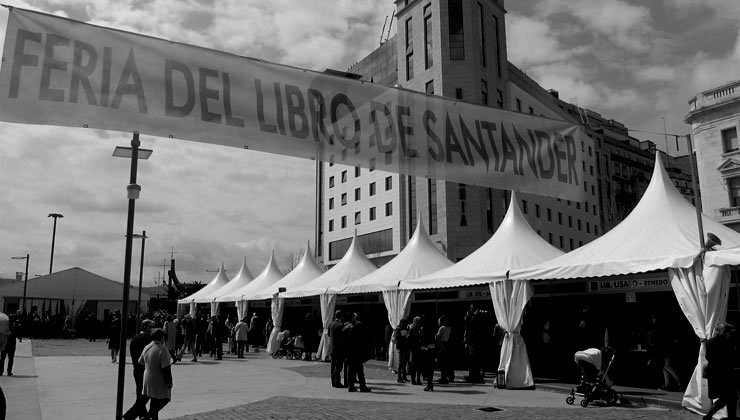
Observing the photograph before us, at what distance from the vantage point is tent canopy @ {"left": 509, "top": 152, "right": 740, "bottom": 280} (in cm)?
1128

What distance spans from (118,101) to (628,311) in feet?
51.8

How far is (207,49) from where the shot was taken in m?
4.97

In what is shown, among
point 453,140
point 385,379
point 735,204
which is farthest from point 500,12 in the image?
point 453,140

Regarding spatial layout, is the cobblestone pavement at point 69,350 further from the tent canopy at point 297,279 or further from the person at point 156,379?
the person at point 156,379

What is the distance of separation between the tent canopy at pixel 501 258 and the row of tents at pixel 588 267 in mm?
28

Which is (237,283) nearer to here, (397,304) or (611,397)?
(397,304)

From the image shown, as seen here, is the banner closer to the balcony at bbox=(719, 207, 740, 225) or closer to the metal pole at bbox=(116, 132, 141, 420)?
the metal pole at bbox=(116, 132, 141, 420)

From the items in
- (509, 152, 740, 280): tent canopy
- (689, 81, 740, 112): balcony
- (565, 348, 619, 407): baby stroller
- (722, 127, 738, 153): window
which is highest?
(689, 81, 740, 112): balcony

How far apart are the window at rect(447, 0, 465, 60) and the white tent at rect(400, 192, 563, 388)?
3468 cm

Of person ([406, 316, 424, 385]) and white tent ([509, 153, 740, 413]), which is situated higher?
white tent ([509, 153, 740, 413])

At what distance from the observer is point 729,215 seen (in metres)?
38.1

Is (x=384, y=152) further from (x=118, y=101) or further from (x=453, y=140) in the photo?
(x=118, y=101)

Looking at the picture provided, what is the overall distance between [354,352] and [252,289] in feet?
59.6

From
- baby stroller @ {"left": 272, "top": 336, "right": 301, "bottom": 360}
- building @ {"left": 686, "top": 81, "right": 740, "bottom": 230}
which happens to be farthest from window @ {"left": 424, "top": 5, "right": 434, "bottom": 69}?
baby stroller @ {"left": 272, "top": 336, "right": 301, "bottom": 360}
